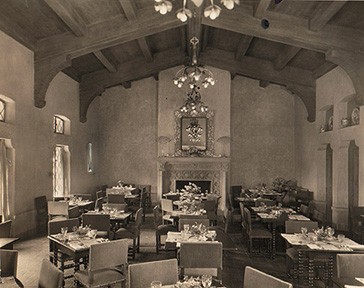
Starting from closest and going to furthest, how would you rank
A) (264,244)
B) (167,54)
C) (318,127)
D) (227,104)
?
(264,244) < (318,127) < (167,54) < (227,104)

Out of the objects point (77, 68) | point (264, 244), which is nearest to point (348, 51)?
point (264, 244)

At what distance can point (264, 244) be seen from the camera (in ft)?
29.2

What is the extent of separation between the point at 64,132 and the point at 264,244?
25.8 feet

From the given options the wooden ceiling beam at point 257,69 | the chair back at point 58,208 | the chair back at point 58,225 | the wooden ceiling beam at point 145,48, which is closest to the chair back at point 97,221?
the chair back at point 58,225

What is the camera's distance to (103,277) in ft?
16.0

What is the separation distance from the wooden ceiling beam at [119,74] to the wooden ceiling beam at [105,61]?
0.39 meters

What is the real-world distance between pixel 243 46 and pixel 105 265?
9.10m

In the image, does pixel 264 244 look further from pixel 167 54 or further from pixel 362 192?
pixel 167 54

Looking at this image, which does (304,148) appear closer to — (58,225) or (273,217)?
(273,217)

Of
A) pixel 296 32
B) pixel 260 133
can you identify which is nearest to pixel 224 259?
pixel 296 32

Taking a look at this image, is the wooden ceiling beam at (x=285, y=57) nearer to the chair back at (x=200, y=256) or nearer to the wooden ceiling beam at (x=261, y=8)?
the wooden ceiling beam at (x=261, y=8)

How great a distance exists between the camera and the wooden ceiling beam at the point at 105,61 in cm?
1162

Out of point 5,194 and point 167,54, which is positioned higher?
point 167,54

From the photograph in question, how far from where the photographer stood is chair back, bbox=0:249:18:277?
16.0ft
